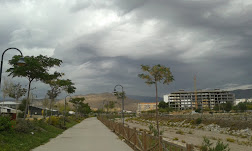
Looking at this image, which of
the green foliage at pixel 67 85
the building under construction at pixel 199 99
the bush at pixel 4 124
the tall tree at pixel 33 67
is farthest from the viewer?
the building under construction at pixel 199 99

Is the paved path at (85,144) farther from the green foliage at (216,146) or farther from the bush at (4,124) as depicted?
the green foliage at (216,146)

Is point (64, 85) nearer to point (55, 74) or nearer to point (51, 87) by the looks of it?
point (51, 87)

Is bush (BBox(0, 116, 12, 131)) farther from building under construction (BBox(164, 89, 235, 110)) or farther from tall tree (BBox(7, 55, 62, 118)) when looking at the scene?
building under construction (BBox(164, 89, 235, 110))

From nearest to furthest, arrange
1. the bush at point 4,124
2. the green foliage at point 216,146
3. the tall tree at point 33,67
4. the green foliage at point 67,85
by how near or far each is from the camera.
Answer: the green foliage at point 216,146, the bush at point 4,124, the tall tree at point 33,67, the green foliage at point 67,85

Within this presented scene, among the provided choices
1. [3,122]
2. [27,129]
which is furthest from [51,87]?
[3,122]

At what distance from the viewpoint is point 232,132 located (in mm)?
36531

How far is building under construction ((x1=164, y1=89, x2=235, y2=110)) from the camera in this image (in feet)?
499

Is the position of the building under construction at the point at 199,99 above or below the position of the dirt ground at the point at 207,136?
above

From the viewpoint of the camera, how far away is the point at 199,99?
6245 inches

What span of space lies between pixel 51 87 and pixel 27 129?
17.2 m

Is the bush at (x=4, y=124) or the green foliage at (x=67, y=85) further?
the green foliage at (x=67, y=85)

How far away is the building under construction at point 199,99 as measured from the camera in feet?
499

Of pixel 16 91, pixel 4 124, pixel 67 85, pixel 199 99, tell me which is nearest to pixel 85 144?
pixel 4 124

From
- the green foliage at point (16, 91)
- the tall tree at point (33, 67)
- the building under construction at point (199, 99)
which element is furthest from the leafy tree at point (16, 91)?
the building under construction at point (199, 99)
